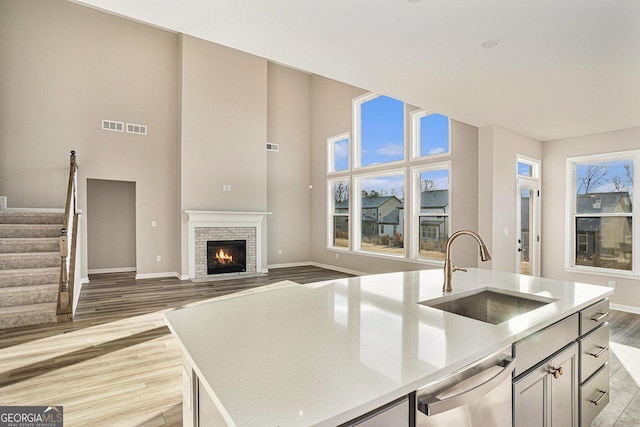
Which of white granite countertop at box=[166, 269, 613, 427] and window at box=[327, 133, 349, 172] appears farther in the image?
window at box=[327, 133, 349, 172]

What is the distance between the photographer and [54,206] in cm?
623

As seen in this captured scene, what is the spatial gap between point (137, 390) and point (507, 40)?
12.9ft

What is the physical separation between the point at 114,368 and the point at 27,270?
2.58 meters

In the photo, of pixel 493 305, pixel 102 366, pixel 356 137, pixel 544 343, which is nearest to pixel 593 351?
pixel 493 305

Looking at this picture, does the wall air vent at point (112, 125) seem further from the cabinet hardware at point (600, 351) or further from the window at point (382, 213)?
the cabinet hardware at point (600, 351)

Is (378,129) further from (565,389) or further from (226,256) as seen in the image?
(565,389)

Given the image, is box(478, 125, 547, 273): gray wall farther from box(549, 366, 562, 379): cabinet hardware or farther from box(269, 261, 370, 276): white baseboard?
box(549, 366, 562, 379): cabinet hardware

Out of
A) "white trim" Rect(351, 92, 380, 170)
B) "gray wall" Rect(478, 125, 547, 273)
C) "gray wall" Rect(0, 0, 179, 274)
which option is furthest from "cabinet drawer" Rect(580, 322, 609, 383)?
"gray wall" Rect(0, 0, 179, 274)

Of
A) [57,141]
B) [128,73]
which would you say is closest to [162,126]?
[128,73]

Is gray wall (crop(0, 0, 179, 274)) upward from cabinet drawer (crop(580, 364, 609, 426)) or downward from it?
upward

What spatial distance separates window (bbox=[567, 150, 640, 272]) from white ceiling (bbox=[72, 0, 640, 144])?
1460mm

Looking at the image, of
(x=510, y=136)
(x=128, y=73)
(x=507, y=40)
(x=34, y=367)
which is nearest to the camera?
(x=507, y=40)

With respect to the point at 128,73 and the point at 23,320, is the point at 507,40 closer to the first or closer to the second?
the point at 23,320

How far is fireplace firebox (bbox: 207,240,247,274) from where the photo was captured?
283 inches
